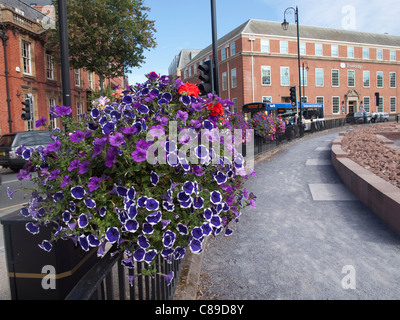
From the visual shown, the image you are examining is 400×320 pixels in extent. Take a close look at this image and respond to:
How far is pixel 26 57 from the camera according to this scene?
2303 centimetres

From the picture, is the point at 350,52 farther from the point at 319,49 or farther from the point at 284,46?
the point at 284,46

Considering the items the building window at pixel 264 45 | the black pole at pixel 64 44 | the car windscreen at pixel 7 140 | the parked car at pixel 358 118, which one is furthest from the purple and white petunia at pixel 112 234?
the building window at pixel 264 45

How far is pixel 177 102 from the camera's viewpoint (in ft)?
8.14

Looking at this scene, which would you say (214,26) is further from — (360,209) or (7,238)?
(7,238)

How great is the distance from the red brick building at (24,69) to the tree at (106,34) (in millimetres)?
1307

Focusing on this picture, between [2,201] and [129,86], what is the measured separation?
6.95 metres

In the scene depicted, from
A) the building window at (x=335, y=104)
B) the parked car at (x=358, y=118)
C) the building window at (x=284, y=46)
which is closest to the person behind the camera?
the parked car at (x=358, y=118)

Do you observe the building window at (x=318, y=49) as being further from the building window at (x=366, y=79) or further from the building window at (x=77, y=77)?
the building window at (x=77, y=77)

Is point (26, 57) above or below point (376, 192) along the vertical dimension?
above

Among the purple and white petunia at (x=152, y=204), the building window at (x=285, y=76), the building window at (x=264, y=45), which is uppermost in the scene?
the building window at (x=264, y=45)

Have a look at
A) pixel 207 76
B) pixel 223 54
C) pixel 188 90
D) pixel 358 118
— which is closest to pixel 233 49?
pixel 223 54

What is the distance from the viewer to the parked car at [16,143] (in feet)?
42.6

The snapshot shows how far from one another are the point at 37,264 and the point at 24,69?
81.5 ft
